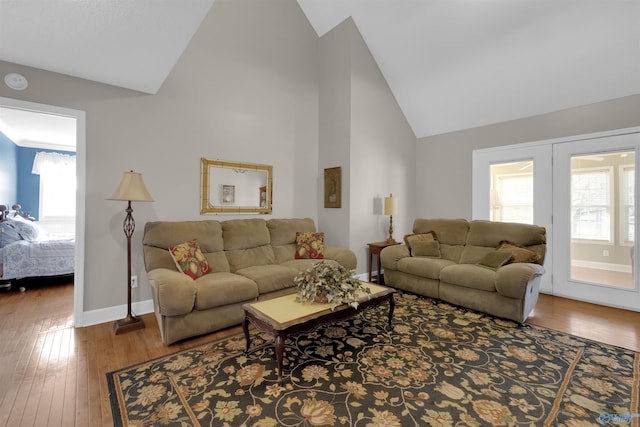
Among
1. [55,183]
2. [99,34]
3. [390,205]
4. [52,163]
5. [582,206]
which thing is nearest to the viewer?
[99,34]

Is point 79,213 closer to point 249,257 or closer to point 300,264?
point 249,257

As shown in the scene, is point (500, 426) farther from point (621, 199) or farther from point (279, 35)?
point (279, 35)

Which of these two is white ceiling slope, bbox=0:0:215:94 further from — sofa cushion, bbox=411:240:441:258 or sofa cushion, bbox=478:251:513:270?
sofa cushion, bbox=478:251:513:270

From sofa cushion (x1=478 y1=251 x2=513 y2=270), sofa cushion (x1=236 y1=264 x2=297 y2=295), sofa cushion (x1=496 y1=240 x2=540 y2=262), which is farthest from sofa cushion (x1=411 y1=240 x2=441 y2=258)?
sofa cushion (x1=236 y1=264 x2=297 y2=295)

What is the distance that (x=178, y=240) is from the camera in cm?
321

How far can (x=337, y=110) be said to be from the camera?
4.63 metres

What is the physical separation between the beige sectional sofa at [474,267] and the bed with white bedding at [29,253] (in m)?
4.64

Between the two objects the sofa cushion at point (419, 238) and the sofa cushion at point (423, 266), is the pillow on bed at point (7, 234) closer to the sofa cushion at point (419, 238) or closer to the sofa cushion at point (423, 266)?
the sofa cushion at point (423, 266)

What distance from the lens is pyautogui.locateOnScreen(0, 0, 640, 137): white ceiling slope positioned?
2174mm

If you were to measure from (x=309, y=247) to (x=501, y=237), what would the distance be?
2.48m

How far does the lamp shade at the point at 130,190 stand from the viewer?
2.71 meters

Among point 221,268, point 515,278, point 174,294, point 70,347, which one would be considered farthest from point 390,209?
point 70,347

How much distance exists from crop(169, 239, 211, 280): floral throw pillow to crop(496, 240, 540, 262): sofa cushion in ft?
11.4

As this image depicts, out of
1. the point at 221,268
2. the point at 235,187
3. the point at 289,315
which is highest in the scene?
the point at 235,187
